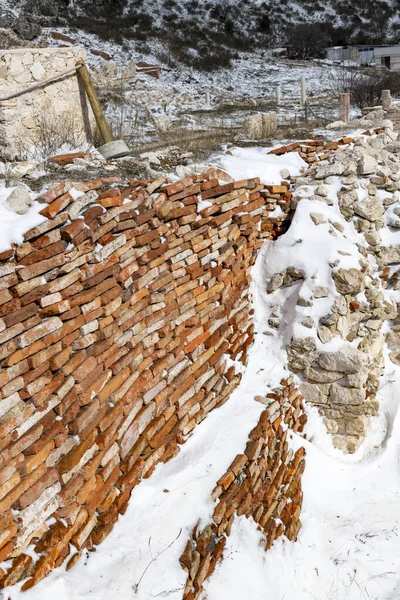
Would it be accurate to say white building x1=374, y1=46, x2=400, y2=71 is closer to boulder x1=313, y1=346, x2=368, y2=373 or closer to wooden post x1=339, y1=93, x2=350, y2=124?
wooden post x1=339, y1=93, x2=350, y2=124

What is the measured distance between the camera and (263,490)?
4.49 meters

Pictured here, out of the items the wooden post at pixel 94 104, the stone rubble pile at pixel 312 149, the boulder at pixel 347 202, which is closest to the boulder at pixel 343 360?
the boulder at pixel 347 202

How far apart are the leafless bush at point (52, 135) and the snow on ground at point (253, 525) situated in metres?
2.32

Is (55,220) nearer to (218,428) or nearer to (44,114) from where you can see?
(218,428)

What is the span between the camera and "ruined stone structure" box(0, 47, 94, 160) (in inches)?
271

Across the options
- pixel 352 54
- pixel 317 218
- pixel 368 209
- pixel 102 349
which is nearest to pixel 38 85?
pixel 317 218

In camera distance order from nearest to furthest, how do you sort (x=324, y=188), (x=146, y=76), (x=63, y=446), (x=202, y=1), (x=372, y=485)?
(x=63, y=446)
(x=372, y=485)
(x=324, y=188)
(x=146, y=76)
(x=202, y=1)

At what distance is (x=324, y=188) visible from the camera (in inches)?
245

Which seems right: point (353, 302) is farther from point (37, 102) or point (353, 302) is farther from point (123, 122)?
point (123, 122)

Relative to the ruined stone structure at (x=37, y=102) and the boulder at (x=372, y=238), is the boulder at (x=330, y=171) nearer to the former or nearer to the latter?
the boulder at (x=372, y=238)

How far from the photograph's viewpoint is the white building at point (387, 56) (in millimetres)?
26653

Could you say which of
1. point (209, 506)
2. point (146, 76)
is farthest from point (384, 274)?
point (146, 76)

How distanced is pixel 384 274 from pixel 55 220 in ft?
13.5

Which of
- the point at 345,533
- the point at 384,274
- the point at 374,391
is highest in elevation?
the point at 384,274
